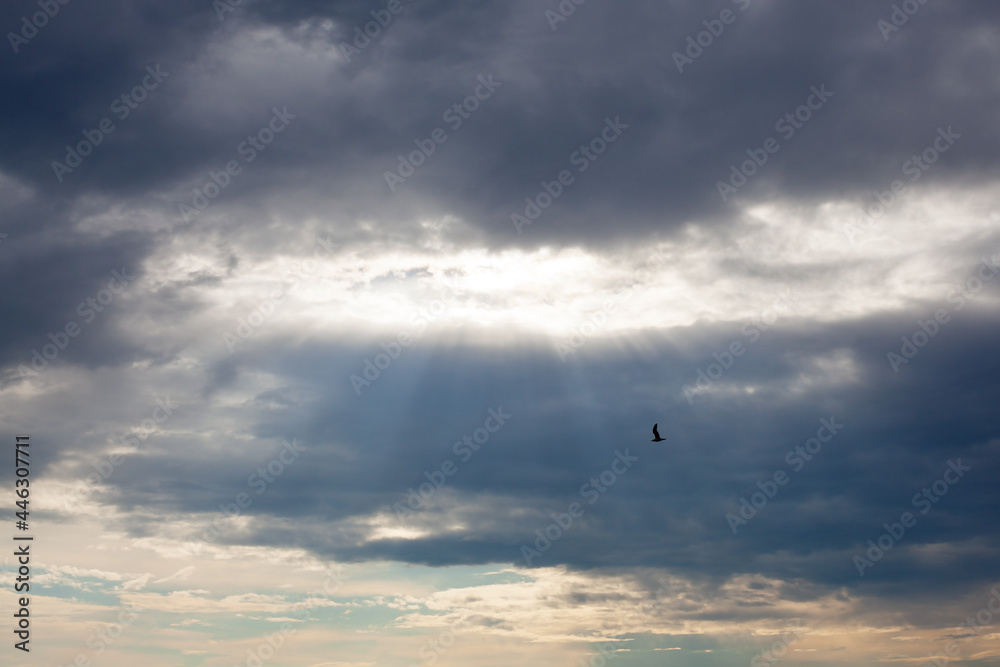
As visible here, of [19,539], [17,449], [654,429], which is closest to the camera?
[19,539]

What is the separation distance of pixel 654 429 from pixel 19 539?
73.9m

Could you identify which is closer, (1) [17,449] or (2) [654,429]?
(1) [17,449]

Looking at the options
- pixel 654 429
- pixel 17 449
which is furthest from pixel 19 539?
pixel 654 429

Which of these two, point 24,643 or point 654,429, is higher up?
point 654,429

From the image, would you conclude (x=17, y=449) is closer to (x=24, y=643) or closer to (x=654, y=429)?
(x=24, y=643)

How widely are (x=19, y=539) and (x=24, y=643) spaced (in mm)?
12383

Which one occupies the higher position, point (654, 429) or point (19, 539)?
point (654, 429)

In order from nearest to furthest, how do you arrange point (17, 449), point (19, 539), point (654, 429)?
point (19, 539) < point (17, 449) < point (654, 429)

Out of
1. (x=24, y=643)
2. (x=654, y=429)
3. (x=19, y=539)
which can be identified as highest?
(x=654, y=429)

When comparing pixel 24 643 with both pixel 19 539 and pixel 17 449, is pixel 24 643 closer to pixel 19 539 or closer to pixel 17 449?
pixel 19 539

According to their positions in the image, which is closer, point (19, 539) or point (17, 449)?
point (19, 539)

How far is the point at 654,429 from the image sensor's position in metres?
59.8

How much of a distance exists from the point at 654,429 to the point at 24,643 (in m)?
77.2

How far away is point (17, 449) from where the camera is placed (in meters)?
55.0
